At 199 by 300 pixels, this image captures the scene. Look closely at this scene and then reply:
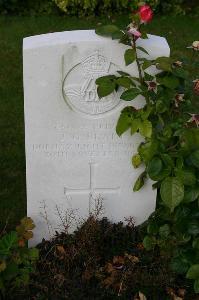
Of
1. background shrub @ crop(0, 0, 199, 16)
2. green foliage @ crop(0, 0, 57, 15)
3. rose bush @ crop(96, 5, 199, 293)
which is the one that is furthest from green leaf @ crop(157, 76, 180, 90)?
green foliage @ crop(0, 0, 57, 15)

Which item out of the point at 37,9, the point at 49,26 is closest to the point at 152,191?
the point at 49,26

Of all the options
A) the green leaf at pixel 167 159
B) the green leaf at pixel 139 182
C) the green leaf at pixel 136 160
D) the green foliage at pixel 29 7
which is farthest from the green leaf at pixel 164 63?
the green foliage at pixel 29 7

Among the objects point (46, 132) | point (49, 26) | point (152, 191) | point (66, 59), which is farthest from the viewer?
point (49, 26)

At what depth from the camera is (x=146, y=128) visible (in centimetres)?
315

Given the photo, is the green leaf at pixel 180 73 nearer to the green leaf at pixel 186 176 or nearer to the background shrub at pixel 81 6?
the green leaf at pixel 186 176

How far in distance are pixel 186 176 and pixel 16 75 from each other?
123 inches

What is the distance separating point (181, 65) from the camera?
10.5 feet

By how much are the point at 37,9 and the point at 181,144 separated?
15.0ft

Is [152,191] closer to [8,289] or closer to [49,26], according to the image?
[8,289]

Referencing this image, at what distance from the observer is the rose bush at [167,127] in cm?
305

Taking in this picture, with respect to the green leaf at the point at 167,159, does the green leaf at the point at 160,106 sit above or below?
above

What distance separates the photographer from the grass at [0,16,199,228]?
4.27 m

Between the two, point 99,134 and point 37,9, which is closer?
point 99,134

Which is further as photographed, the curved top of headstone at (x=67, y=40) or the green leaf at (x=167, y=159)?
the green leaf at (x=167, y=159)
